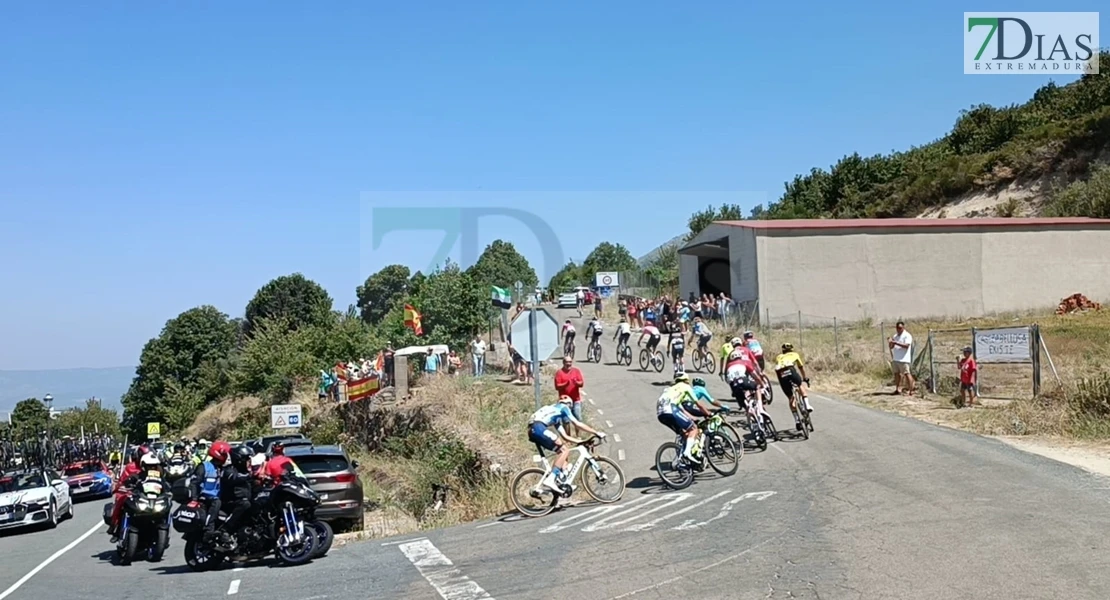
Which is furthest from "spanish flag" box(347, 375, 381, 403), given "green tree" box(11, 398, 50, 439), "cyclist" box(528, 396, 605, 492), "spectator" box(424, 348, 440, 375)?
"green tree" box(11, 398, 50, 439)

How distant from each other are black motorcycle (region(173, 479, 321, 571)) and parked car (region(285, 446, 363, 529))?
3489 millimetres

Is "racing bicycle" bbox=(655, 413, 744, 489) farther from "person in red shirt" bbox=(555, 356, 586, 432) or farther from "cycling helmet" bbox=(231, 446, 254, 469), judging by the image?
"cycling helmet" bbox=(231, 446, 254, 469)

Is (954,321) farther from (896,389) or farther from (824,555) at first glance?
(824,555)

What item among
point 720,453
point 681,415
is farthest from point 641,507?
point 720,453

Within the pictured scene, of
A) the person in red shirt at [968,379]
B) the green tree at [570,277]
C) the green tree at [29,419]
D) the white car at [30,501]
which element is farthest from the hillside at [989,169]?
the green tree at [29,419]

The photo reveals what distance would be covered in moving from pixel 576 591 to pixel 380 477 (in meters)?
21.6

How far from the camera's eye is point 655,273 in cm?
8525

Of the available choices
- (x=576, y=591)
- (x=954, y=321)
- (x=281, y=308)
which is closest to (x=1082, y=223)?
(x=954, y=321)

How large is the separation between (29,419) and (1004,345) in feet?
381

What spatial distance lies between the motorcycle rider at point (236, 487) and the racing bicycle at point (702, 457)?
627 centimetres

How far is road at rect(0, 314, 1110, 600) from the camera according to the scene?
9102 millimetres

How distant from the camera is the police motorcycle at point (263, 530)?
13.3 metres

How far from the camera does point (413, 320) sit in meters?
42.7

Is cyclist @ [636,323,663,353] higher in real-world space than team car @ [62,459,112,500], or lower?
higher
